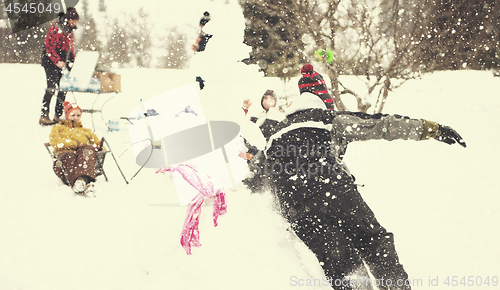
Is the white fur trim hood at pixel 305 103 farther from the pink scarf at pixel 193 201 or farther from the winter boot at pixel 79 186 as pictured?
the winter boot at pixel 79 186

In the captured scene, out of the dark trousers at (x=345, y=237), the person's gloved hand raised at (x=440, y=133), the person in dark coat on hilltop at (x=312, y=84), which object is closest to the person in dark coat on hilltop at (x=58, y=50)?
the person in dark coat on hilltop at (x=312, y=84)

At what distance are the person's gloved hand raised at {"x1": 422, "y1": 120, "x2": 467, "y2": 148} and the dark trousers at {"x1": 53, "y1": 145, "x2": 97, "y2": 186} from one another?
140 inches

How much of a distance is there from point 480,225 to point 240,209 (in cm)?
280

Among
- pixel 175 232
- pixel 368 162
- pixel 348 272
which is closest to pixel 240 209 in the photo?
pixel 175 232

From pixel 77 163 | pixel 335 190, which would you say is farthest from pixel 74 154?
pixel 335 190

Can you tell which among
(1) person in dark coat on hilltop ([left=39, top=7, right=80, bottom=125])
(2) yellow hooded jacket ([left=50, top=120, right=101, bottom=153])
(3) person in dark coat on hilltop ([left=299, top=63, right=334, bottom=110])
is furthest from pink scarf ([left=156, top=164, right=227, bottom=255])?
(1) person in dark coat on hilltop ([left=39, top=7, right=80, bottom=125])

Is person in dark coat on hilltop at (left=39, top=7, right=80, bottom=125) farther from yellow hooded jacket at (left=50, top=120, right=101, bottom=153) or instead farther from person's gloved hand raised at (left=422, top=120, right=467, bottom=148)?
person's gloved hand raised at (left=422, top=120, right=467, bottom=148)

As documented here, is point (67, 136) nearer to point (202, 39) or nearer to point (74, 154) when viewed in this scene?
point (74, 154)

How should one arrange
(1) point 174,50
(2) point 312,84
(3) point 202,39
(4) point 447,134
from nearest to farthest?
(4) point 447,134 → (2) point 312,84 → (3) point 202,39 → (1) point 174,50

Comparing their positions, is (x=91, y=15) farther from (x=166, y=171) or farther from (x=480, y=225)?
(x=480, y=225)

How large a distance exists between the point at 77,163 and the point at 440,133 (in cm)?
377

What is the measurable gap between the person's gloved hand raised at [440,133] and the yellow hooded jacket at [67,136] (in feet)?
12.4

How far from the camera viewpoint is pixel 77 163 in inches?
149

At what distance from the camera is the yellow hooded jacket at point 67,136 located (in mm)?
3820
